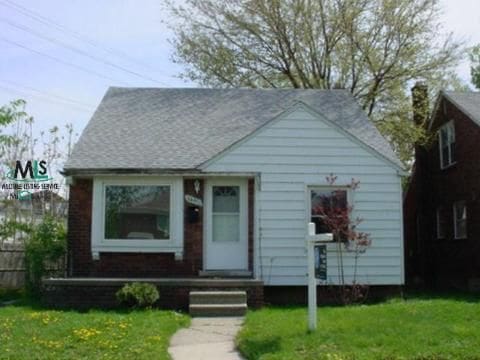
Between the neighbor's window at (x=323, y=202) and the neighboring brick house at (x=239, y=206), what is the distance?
3cm

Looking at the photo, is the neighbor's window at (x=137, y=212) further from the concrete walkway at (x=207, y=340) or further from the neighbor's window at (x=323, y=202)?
the neighbor's window at (x=323, y=202)

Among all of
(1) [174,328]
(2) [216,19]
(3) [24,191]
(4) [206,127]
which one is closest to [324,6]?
(2) [216,19]

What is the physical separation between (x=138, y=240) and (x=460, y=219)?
10.6m

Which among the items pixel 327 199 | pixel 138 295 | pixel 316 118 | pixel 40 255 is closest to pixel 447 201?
pixel 327 199

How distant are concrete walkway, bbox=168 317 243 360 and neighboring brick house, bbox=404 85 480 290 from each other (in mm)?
9360

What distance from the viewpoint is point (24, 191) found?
65.7ft

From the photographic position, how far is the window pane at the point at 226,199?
14789 millimetres

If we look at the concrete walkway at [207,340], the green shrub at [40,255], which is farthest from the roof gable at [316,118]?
the concrete walkway at [207,340]

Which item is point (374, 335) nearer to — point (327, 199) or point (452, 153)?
point (327, 199)

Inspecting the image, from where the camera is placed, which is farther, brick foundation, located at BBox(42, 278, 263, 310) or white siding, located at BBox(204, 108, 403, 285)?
white siding, located at BBox(204, 108, 403, 285)

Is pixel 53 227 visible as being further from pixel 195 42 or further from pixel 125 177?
pixel 195 42

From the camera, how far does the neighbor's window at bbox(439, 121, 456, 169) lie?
65.6 feet

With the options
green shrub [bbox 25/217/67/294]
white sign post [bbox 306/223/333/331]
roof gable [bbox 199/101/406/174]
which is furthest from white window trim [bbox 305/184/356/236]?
green shrub [bbox 25/217/67/294]

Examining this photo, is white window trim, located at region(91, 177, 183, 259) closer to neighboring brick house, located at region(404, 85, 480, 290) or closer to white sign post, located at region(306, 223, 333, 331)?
white sign post, located at region(306, 223, 333, 331)
